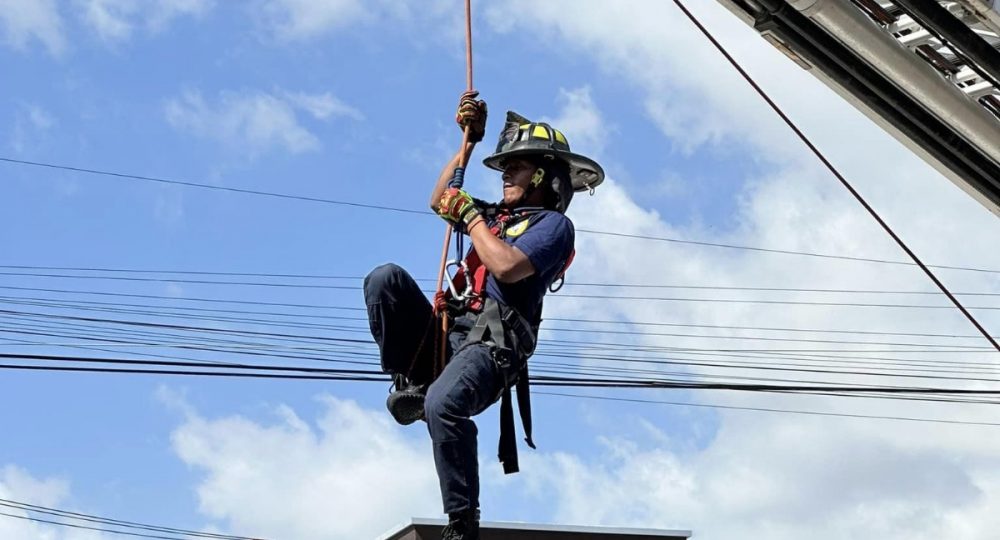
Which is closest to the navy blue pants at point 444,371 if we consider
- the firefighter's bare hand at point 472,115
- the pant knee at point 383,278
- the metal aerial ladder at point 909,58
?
the pant knee at point 383,278

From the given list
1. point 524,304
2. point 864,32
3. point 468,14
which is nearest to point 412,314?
point 524,304

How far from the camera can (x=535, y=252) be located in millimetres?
5277

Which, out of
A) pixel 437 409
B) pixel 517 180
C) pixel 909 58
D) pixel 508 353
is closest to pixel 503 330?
pixel 508 353

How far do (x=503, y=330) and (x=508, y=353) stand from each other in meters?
0.08

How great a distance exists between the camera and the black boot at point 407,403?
5.52m

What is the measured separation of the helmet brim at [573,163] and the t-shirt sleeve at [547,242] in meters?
0.26

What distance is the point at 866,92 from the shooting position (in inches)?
346

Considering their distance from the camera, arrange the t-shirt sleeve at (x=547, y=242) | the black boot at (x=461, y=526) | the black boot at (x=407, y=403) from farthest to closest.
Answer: the black boot at (x=407, y=403) → the t-shirt sleeve at (x=547, y=242) → the black boot at (x=461, y=526)

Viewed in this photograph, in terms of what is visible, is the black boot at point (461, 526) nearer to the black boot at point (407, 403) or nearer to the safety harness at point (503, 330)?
the safety harness at point (503, 330)

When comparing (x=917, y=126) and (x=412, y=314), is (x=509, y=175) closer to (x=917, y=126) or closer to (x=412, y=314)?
(x=412, y=314)

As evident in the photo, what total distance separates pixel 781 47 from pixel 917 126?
1.08 meters

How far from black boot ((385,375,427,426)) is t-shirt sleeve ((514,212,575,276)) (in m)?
0.64

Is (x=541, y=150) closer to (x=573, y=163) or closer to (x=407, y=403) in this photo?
(x=573, y=163)

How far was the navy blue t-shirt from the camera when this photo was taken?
5305mm
